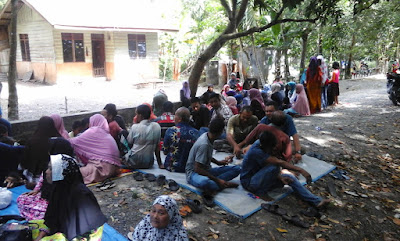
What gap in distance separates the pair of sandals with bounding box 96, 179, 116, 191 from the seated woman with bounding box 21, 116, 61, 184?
0.77m

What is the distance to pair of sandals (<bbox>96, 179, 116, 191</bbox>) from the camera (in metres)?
4.23

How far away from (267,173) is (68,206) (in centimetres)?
235

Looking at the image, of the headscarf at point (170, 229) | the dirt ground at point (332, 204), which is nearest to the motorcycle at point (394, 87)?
the dirt ground at point (332, 204)

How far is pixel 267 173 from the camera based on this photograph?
153 inches

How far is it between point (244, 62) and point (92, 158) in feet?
41.5

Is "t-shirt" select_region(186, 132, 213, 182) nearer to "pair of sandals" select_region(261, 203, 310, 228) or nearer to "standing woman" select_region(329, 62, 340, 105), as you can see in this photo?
"pair of sandals" select_region(261, 203, 310, 228)

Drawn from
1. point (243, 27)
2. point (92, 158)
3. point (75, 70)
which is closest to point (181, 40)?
point (75, 70)

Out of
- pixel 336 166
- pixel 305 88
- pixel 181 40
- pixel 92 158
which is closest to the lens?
pixel 92 158

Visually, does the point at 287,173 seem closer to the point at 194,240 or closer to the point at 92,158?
the point at 194,240

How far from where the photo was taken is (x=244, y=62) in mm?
15961

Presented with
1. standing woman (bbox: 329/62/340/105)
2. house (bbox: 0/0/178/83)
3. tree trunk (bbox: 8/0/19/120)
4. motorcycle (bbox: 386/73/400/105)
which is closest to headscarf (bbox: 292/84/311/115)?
standing woman (bbox: 329/62/340/105)

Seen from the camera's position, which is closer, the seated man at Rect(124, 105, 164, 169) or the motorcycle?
the seated man at Rect(124, 105, 164, 169)

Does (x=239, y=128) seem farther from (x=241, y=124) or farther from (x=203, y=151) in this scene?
(x=203, y=151)

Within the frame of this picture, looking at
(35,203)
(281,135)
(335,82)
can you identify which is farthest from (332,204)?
(335,82)
